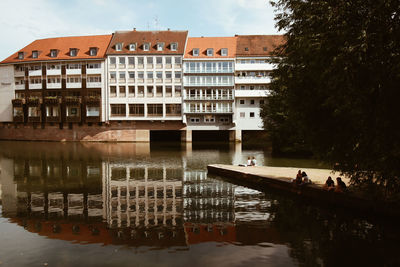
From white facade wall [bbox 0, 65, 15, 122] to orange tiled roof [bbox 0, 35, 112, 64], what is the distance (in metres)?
2.37

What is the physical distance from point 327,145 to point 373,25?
584 cm

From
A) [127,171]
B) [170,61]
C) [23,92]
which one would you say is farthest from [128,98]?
[127,171]

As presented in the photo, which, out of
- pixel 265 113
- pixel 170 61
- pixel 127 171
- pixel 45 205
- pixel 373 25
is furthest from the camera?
pixel 170 61

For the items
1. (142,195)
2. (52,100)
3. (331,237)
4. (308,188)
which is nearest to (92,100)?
(52,100)

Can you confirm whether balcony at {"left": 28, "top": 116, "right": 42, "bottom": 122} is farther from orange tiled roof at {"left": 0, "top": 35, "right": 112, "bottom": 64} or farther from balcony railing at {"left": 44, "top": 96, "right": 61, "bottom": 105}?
orange tiled roof at {"left": 0, "top": 35, "right": 112, "bottom": 64}

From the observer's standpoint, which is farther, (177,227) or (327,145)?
(327,145)

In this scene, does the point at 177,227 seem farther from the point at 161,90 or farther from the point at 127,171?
the point at 161,90

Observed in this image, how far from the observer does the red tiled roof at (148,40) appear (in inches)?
2613

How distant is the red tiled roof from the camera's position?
2613 inches

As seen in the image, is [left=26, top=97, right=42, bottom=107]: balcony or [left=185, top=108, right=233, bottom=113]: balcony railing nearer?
A: [left=185, top=108, right=233, bottom=113]: balcony railing

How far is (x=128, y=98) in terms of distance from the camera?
66250mm

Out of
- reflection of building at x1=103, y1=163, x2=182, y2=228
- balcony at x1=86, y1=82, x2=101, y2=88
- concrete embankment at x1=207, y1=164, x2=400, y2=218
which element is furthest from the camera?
balcony at x1=86, y1=82, x2=101, y2=88

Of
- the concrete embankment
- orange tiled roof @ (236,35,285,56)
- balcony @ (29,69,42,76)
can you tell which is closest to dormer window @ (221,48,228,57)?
orange tiled roof @ (236,35,285,56)

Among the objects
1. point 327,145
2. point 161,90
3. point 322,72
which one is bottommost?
point 327,145
